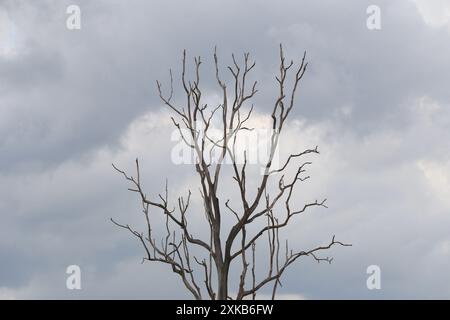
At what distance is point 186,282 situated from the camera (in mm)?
3996
